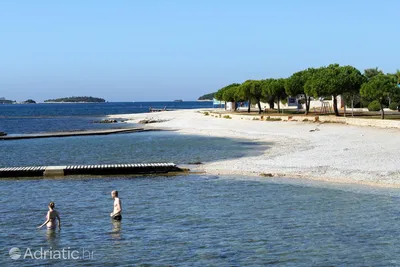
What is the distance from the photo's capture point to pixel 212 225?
2348 centimetres

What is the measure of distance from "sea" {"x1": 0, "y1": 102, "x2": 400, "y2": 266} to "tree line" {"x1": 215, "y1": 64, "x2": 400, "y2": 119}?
4388 centimetres

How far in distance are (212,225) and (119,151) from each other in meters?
31.9

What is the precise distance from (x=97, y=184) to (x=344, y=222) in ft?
52.5

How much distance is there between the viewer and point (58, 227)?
912 inches

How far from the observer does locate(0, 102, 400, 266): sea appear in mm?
19297

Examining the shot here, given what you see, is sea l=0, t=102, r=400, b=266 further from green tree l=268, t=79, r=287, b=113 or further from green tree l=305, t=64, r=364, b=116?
green tree l=268, t=79, r=287, b=113

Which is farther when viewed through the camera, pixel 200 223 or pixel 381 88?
pixel 381 88

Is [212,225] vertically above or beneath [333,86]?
beneath

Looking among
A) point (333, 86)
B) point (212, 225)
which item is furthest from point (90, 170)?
point (333, 86)

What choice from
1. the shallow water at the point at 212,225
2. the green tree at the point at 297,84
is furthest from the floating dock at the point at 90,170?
the green tree at the point at 297,84

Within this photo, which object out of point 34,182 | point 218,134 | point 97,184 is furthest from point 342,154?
point 218,134

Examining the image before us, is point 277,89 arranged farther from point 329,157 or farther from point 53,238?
point 53,238

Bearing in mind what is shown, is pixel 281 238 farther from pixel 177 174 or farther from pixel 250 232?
pixel 177 174

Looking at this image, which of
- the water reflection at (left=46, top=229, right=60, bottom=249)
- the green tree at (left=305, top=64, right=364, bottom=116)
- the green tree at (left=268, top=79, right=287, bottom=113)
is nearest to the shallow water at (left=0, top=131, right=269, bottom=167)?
the water reflection at (left=46, top=229, right=60, bottom=249)
